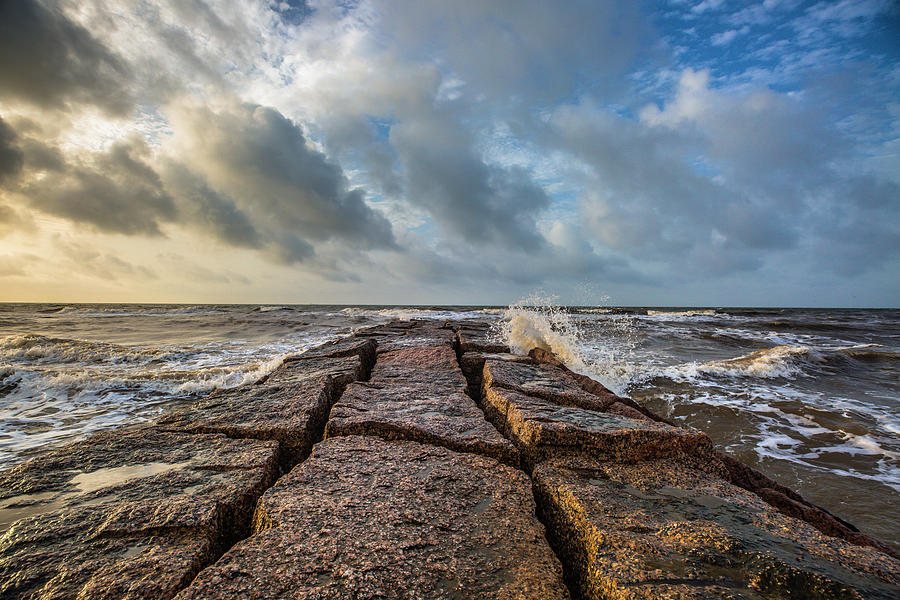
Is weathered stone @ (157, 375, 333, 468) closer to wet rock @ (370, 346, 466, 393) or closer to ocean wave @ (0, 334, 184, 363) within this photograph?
wet rock @ (370, 346, 466, 393)

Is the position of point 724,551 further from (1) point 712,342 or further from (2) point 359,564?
(1) point 712,342

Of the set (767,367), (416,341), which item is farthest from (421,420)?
(767,367)

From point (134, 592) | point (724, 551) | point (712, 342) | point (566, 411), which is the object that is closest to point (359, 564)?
point (134, 592)

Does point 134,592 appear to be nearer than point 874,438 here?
Yes

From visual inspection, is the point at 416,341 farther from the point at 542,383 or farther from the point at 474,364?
the point at 542,383

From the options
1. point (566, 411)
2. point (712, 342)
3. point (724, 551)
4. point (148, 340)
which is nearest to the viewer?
point (724, 551)

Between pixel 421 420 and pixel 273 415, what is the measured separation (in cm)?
95

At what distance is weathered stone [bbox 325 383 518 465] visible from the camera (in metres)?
1.99

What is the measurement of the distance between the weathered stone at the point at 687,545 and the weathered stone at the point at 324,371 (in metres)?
2.01

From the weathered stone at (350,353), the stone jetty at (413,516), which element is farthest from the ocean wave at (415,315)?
the stone jetty at (413,516)

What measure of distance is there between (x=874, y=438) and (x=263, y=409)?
595 cm

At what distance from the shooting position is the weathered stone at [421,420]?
199 cm

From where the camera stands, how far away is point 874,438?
4082 millimetres

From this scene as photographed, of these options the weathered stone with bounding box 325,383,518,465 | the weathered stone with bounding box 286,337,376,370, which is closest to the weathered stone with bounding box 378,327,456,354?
the weathered stone with bounding box 286,337,376,370
